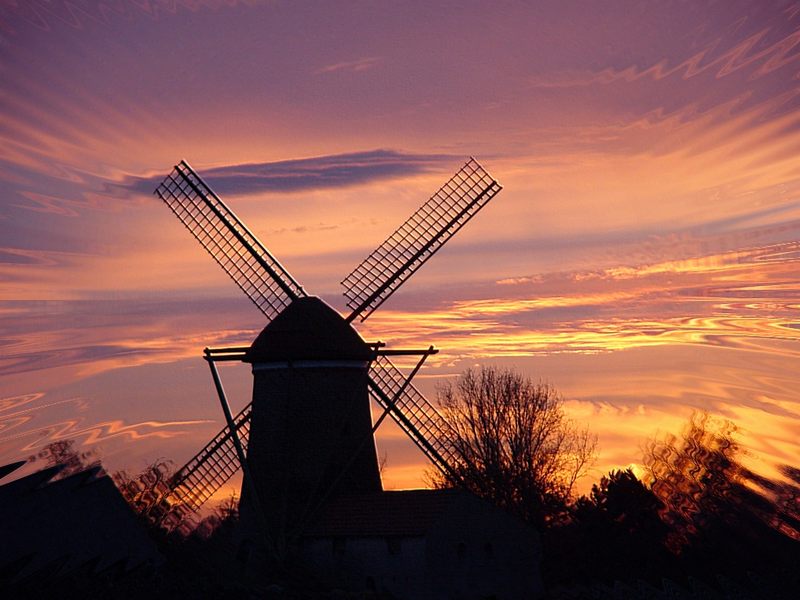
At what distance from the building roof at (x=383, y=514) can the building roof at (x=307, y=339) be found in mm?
5116

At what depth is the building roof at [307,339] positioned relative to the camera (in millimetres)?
34969

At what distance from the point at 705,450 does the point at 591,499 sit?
85.0 ft

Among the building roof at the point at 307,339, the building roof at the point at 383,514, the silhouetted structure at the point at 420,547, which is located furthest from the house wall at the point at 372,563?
the building roof at the point at 307,339

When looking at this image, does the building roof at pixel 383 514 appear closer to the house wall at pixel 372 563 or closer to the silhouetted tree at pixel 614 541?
the house wall at pixel 372 563

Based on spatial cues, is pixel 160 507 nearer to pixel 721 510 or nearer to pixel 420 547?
pixel 420 547

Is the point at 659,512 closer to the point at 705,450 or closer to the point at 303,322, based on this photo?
the point at 303,322

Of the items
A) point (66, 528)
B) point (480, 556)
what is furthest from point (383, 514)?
point (66, 528)

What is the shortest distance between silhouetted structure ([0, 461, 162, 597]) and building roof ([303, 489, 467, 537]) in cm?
602

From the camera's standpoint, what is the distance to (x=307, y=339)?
35219mm

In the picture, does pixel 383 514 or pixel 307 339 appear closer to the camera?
pixel 383 514

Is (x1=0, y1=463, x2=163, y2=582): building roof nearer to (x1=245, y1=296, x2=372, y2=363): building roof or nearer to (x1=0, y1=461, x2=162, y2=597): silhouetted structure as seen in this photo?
(x1=0, y1=461, x2=162, y2=597): silhouetted structure

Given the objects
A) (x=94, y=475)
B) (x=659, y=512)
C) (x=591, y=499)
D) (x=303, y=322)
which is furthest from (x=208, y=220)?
(x=659, y=512)

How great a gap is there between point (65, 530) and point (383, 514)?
11.0m

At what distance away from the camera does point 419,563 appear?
109 feet
